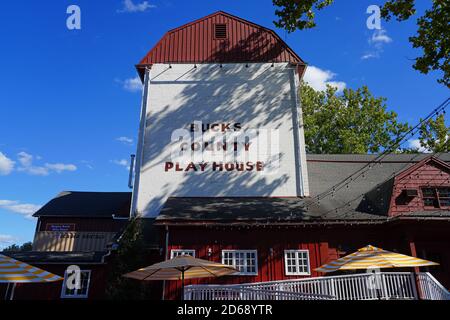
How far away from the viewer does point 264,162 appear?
1736 centimetres

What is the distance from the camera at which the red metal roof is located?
1905 cm

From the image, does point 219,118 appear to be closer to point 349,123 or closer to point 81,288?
point 81,288

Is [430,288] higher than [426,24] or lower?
lower

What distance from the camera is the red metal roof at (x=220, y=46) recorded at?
1905 centimetres

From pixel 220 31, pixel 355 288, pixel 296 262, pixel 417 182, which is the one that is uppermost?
pixel 220 31

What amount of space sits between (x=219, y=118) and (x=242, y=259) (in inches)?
325

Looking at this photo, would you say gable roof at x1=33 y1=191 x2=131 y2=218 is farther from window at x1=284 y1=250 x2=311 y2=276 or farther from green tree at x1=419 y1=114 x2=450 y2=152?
green tree at x1=419 y1=114 x2=450 y2=152

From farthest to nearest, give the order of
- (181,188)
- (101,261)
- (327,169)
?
(327,169), (181,188), (101,261)

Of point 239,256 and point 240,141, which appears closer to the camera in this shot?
point 239,256

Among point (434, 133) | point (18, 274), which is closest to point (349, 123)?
point (434, 133)

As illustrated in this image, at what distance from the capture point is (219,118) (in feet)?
59.6

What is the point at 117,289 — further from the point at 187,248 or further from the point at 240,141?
the point at 240,141

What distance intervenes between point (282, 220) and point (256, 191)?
3.76m

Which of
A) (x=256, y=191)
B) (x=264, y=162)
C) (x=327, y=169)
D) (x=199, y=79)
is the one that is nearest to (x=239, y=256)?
(x=256, y=191)
